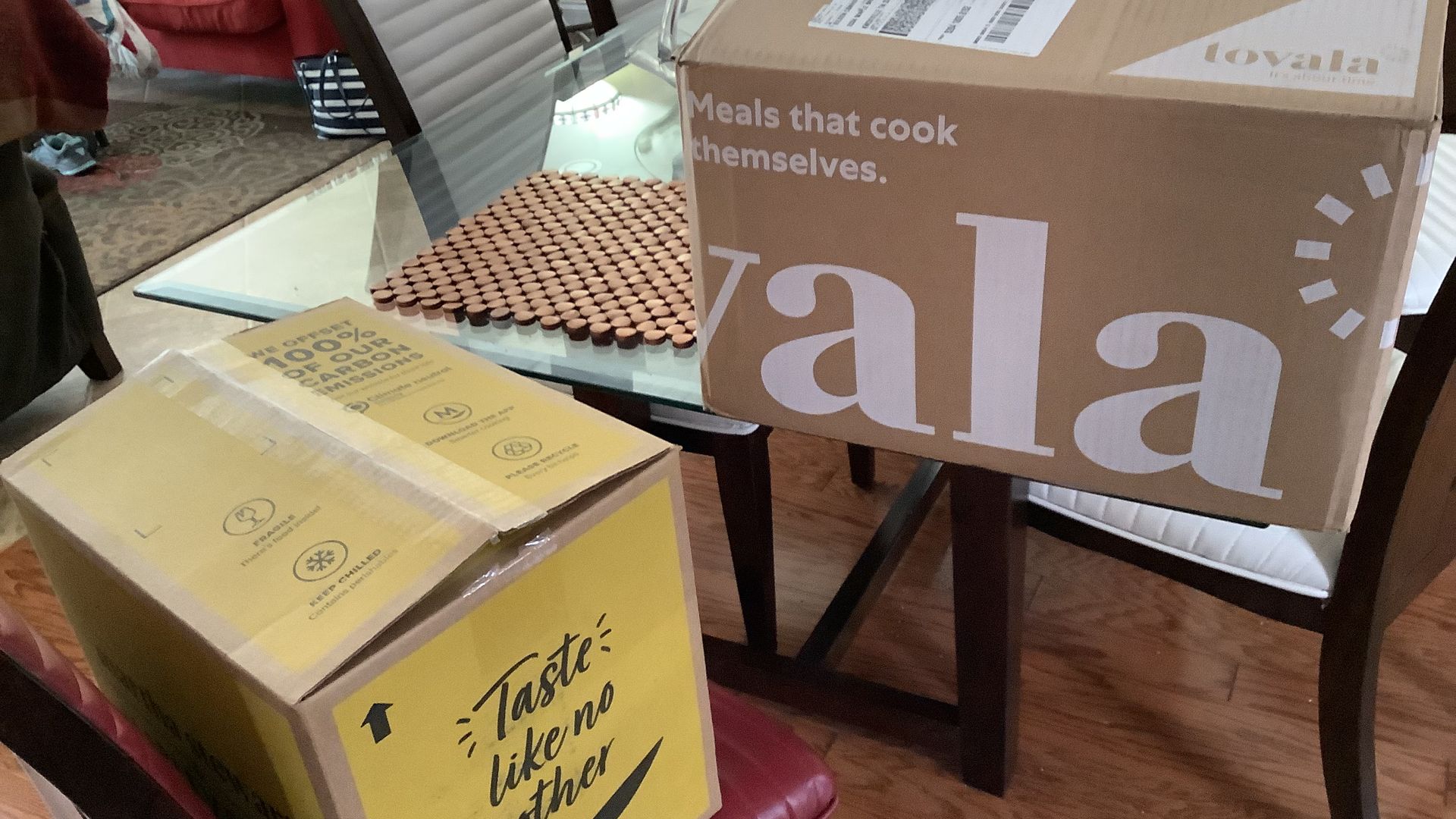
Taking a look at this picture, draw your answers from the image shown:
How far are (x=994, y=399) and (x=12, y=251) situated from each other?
2.00 m

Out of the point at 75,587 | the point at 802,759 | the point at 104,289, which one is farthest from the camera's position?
the point at 104,289

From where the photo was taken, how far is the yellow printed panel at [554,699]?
1.79 feet

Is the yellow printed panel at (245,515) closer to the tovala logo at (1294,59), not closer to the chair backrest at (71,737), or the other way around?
the chair backrest at (71,737)

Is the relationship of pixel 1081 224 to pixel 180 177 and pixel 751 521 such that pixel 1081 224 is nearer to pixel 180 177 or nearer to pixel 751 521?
pixel 751 521

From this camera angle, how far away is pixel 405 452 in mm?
617

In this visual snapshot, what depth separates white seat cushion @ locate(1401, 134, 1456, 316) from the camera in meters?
1.35

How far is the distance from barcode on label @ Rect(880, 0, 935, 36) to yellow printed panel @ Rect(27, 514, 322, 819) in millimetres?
472

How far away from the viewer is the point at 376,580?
531 mm

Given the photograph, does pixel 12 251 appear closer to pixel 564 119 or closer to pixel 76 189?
pixel 564 119

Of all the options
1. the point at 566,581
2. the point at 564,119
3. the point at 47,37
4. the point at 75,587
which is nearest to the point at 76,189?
the point at 47,37

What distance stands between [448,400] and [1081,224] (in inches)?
15.6

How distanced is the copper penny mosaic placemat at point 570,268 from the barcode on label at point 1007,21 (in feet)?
1.39

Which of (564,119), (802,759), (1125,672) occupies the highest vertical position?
(564,119)

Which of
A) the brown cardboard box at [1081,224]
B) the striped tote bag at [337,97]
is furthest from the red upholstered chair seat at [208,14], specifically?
the brown cardboard box at [1081,224]
